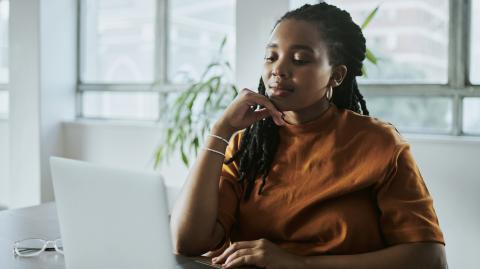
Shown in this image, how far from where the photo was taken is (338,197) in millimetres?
1370

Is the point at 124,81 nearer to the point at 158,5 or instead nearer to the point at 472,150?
the point at 158,5

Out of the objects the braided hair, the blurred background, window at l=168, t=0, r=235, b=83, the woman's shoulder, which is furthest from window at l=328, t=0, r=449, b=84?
the woman's shoulder

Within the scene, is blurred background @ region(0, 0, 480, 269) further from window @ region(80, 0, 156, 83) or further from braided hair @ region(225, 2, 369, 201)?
braided hair @ region(225, 2, 369, 201)

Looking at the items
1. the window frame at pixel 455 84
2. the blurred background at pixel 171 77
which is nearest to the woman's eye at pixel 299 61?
the blurred background at pixel 171 77

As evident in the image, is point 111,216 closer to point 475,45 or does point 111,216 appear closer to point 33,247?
point 33,247

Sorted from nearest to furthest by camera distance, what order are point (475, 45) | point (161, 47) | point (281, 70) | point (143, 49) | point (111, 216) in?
point (111, 216), point (281, 70), point (475, 45), point (161, 47), point (143, 49)

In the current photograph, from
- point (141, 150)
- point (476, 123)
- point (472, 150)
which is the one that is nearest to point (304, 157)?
point (472, 150)

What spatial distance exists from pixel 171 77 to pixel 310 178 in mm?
2815

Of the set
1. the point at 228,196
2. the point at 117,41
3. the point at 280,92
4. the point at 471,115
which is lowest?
the point at 228,196

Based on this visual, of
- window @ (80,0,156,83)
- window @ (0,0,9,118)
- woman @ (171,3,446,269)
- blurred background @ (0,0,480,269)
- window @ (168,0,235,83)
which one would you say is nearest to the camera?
woman @ (171,3,446,269)

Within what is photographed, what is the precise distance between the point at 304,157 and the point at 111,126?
2.97m

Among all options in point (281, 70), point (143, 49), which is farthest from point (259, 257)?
point (143, 49)

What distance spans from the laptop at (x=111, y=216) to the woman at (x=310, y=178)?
326mm

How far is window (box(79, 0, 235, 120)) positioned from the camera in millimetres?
3895
